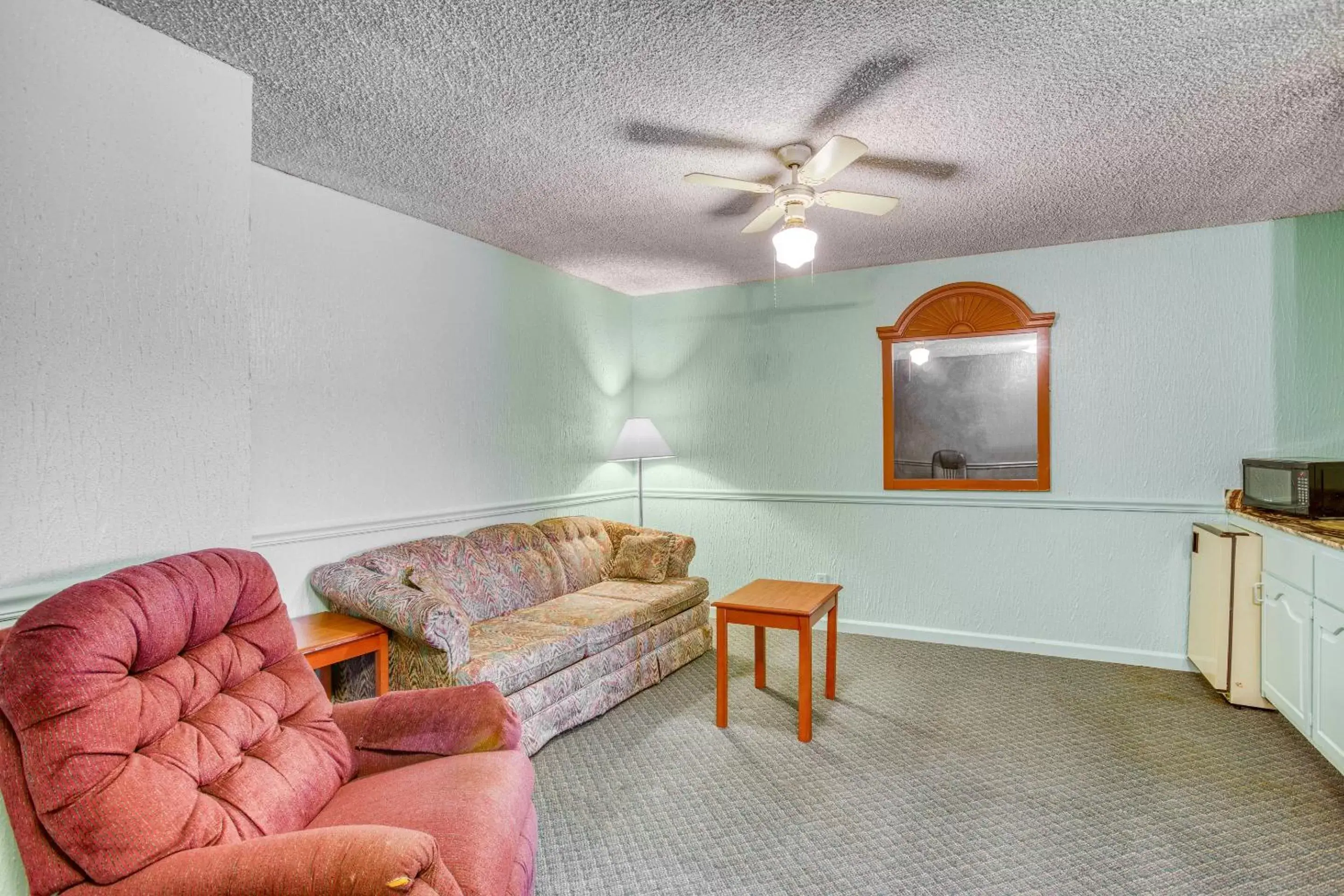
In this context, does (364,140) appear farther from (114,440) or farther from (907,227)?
(907,227)

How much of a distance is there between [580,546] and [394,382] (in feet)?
4.90

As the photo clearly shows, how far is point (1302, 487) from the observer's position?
9.87ft

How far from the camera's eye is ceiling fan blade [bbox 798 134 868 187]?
223cm

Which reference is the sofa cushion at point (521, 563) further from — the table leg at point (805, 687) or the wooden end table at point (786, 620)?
the table leg at point (805, 687)

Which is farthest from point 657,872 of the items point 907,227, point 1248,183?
point 1248,183

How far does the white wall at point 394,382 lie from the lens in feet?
9.64

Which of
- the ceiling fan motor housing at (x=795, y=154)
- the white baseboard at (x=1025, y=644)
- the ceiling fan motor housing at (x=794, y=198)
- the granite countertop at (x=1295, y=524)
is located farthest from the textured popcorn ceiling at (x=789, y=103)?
the white baseboard at (x=1025, y=644)

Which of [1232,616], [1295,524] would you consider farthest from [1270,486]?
[1232,616]

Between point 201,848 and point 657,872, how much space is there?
1.30 meters

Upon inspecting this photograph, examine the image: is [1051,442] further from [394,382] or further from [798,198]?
[394,382]

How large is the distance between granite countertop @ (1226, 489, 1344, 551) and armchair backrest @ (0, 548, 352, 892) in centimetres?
339

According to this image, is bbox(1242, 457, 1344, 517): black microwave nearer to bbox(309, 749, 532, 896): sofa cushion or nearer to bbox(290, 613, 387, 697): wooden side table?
bbox(309, 749, 532, 896): sofa cushion

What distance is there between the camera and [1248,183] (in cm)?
312

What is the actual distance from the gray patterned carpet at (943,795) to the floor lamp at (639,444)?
170 centimetres
